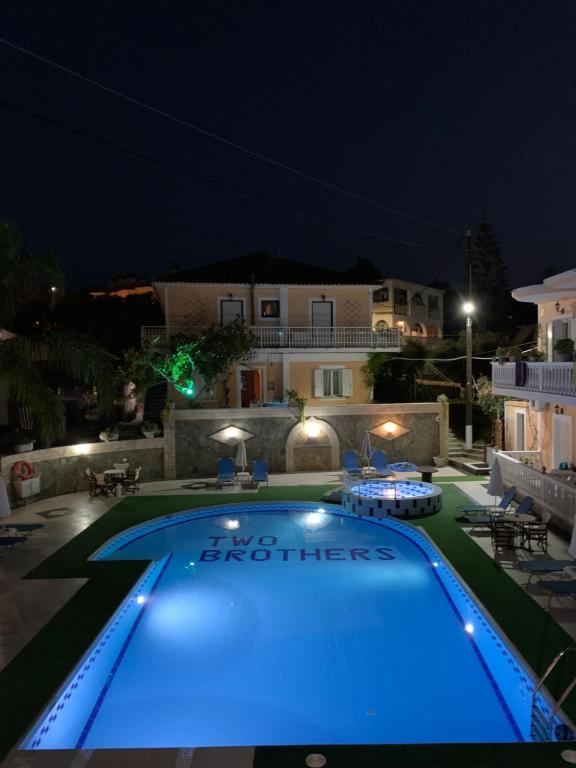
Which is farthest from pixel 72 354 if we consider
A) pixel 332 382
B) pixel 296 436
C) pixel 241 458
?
pixel 332 382

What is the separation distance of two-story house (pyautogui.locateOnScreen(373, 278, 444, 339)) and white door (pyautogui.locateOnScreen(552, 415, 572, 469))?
90.2 ft

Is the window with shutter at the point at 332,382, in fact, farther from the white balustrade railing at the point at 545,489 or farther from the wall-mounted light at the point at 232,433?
the white balustrade railing at the point at 545,489

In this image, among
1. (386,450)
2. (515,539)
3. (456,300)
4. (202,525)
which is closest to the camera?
(515,539)

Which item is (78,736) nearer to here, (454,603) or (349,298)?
(454,603)

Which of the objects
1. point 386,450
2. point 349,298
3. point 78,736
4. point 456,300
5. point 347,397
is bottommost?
point 78,736

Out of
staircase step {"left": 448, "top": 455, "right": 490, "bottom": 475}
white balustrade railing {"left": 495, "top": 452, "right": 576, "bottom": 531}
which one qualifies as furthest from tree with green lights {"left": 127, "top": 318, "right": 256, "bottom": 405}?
white balustrade railing {"left": 495, "top": 452, "right": 576, "bottom": 531}

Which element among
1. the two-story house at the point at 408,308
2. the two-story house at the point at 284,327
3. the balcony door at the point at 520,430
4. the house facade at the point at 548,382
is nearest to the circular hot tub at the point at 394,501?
the house facade at the point at 548,382

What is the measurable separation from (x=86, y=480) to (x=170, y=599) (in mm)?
10712

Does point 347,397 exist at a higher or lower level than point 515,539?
higher

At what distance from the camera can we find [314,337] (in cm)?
2862

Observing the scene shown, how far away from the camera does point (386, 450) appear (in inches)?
982

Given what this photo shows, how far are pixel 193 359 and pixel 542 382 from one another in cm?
1382

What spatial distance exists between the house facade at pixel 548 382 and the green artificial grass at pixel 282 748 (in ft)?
14.5

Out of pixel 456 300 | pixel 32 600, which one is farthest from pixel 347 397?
pixel 456 300
